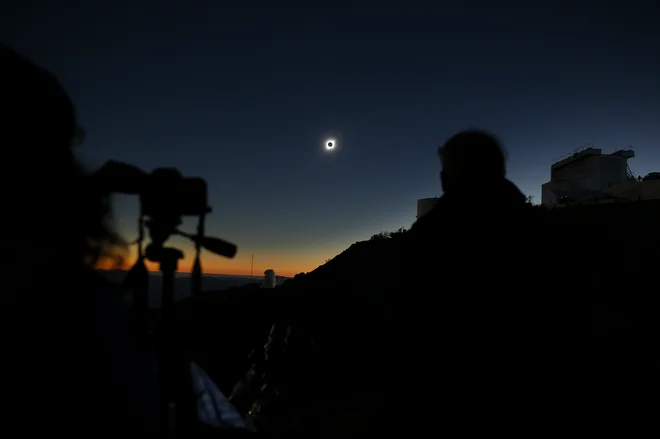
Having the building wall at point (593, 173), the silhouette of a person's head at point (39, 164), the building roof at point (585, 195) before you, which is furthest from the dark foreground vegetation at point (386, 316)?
the building wall at point (593, 173)

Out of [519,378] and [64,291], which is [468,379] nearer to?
[519,378]

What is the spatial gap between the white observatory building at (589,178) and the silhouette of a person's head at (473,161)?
3988 cm

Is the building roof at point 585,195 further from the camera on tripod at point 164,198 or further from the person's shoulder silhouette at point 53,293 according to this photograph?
the person's shoulder silhouette at point 53,293

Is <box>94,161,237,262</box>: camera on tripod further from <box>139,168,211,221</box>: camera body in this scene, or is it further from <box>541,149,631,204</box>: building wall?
<box>541,149,631,204</box>: building wall

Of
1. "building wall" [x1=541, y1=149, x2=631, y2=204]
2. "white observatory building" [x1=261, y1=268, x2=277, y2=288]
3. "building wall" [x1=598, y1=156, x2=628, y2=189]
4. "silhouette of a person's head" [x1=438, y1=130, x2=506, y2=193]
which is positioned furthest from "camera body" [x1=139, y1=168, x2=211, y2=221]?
"building wall" [x1=598, y1=156, x2=628, y2=189]

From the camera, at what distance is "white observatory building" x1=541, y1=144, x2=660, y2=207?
35.9 m

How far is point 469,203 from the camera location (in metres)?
2.36

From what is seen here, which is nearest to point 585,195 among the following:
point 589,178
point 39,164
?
point 589,178

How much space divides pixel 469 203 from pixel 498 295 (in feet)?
2.14

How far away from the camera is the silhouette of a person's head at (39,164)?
3.19ft

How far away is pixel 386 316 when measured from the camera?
2.77 m

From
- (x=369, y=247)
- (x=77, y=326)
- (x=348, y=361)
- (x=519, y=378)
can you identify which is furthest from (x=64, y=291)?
(x=369, y=247)

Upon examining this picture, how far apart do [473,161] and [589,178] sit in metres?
48.7

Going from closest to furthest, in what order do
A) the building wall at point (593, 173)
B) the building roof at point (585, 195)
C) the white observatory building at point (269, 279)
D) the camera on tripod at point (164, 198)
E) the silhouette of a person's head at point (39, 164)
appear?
1. the silhouette of a person's head at point (39, 164)
2. the camera on tripod at point (164, 198)
3. the white observatory building at point (269, 279)
4. the building roof at point (585, 195)
5. the building wall at point (593, 173)
